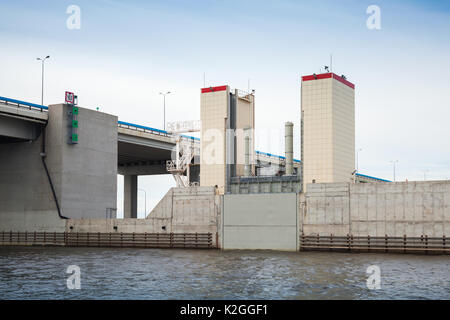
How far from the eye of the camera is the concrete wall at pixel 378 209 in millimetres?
48281

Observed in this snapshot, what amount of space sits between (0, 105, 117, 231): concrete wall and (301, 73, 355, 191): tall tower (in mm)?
24591

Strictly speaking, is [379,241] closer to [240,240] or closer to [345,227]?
[345,227]

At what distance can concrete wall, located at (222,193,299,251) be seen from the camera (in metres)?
54.0

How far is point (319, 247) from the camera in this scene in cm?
5225

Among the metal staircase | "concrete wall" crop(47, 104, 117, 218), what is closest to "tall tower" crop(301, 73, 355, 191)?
the metal staircase

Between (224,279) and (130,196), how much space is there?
243ft

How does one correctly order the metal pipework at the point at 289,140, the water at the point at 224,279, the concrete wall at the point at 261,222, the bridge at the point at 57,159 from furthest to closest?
the metal pipework at the point at 289,140 → the bridge at the point at 57,159 → the concrete wall at the point at 261,222 → the water at the point at 224,279

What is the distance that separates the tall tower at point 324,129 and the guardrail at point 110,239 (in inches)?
558

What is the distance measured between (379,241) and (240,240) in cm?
1369

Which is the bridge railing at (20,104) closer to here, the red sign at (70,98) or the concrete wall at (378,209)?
the red sign at (70,98)

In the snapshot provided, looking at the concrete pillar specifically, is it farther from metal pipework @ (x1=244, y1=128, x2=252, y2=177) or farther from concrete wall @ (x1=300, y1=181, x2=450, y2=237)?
concrete wall @ (x1=300, y1=181, x2=450, y2=237)

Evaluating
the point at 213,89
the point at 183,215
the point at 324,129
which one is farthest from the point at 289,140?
the point at 183,215

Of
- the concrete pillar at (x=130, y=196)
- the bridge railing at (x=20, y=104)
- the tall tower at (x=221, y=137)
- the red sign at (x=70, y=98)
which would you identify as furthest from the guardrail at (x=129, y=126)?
the concrete pillar at (x=130, y=196)
